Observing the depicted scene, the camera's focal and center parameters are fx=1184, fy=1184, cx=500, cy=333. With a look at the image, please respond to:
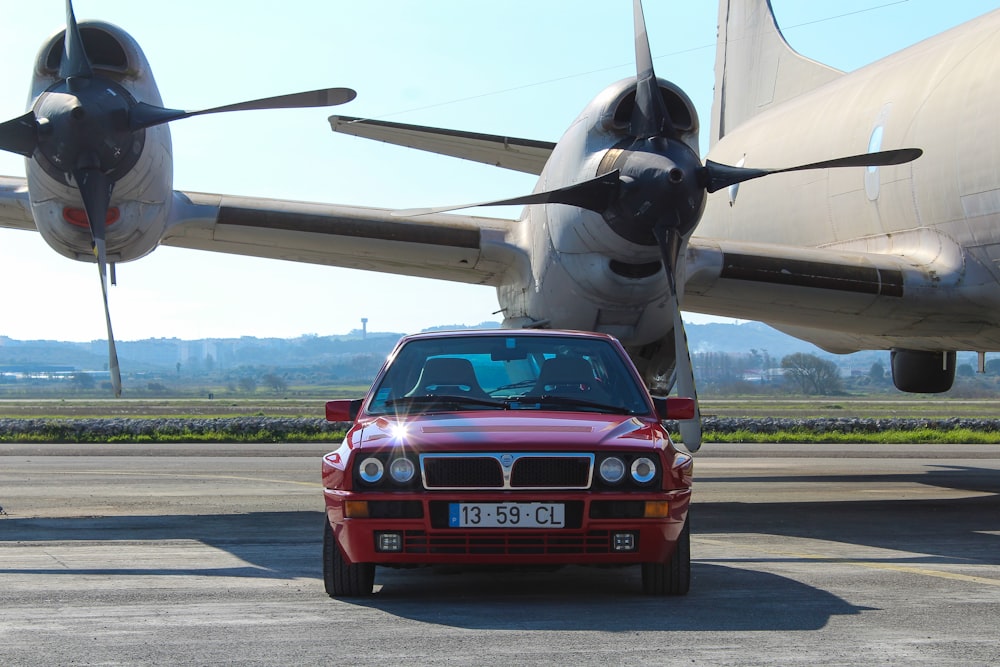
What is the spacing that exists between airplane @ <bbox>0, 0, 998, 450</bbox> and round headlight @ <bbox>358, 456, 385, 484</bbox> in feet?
14.2

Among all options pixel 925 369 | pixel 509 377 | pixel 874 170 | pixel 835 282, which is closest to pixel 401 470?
pixel 509 377

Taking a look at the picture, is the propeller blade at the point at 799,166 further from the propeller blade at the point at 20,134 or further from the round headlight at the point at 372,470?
the propeller blade at the point at 20,134

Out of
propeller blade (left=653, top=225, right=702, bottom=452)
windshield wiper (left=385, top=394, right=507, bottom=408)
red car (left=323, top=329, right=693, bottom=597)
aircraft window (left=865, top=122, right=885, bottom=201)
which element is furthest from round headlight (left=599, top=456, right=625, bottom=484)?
aircraft window (left=865, top=122, right=885, bottom=201)

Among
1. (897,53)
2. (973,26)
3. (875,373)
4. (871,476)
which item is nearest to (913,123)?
(973,26)

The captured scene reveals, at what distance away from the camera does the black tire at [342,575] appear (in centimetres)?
593

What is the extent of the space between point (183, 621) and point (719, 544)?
13.8 ft

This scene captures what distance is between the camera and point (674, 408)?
6.64 metres

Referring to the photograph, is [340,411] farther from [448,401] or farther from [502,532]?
[502,532]

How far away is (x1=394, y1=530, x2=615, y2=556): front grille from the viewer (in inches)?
222

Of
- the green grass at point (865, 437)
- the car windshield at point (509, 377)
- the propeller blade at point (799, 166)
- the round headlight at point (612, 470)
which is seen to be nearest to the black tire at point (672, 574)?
the round headlight at point (612, 470)

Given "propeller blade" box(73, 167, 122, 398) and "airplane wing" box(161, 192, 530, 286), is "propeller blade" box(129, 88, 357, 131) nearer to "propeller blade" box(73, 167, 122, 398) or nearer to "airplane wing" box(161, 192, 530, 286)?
"propeller blade" box(73, 167, 122, 398)

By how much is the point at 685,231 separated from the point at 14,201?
6.59m

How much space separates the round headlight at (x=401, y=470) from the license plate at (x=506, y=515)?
254 mm

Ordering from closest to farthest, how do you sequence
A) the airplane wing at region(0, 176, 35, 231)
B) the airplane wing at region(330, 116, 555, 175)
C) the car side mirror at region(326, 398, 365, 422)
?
1. the car side mirror at region(326, 398, 365, 422)
2. the airplane wing at region(0, 176, 35, 231)
3. the airplane wing at region(330, 116, 555, 175)
